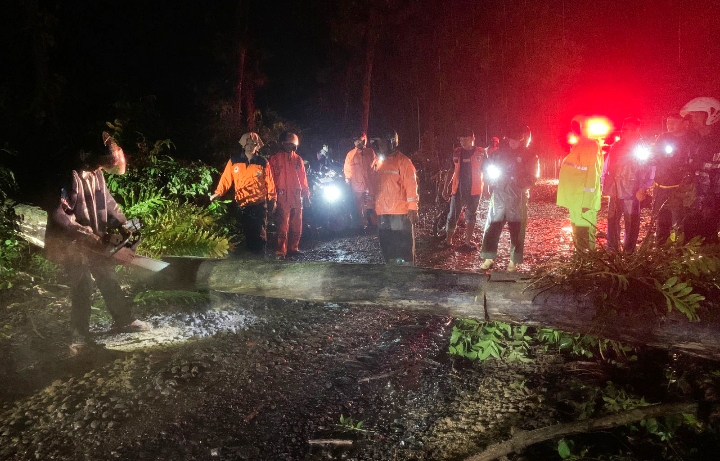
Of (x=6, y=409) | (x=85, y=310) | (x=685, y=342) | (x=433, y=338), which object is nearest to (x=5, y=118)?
(x=85, y=310)

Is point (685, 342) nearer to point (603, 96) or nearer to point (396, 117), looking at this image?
point (396, 117)

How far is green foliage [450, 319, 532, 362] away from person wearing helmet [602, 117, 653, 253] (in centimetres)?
243

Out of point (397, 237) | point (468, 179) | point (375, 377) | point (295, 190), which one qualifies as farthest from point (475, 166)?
point (375, 377)

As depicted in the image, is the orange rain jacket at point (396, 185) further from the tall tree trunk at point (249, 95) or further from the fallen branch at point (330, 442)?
the tall tree trunk at point (249, 95)

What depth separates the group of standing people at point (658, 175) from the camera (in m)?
5.42

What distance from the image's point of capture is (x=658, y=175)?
5.82m

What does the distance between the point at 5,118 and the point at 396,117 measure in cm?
1650

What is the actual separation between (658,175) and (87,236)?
247 inches

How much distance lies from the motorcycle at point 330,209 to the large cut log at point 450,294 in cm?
589

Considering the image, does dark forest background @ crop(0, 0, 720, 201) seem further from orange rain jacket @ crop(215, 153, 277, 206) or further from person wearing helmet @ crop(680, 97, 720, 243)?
person wearing helmet @ crop(680, 97, 720, 243)

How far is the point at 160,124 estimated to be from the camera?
11703 mm

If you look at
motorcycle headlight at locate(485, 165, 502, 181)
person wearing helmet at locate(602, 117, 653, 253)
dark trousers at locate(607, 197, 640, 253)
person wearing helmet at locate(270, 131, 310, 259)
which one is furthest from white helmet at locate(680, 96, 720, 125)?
person wearing helmet at locate(270, 131, 310, 259)

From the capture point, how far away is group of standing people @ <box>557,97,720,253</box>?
17.8ft

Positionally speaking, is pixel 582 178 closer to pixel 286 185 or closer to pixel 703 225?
pixel 703 225
